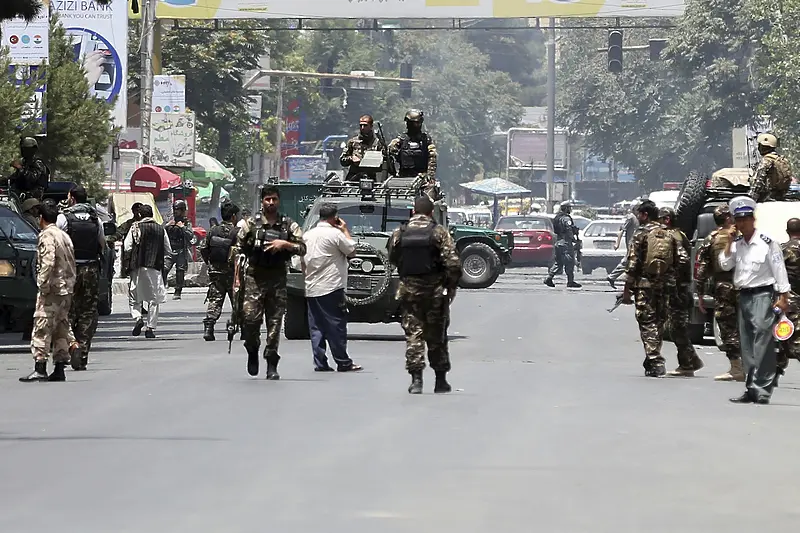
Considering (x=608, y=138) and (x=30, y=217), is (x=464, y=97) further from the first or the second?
(x=30, y=217)

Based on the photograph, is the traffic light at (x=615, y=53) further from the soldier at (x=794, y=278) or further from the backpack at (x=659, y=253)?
the soldier at (x=794, y=278)

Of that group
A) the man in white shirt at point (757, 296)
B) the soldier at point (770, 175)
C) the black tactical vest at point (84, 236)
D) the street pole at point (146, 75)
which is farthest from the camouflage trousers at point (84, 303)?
the street pole at point (146, 75)

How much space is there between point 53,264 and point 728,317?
6.57 meters

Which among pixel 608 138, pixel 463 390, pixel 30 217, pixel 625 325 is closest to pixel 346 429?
pixel 463 390

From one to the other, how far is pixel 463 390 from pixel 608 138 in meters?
85.0

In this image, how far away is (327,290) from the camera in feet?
61.4

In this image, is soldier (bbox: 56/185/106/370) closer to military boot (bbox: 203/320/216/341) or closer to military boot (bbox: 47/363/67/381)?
military boot (bbox: 47/363/67/381)

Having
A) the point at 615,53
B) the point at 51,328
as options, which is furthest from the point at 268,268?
the point at 615,53

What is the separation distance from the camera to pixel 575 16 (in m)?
53.0

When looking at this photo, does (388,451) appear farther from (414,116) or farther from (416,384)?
(414,116)

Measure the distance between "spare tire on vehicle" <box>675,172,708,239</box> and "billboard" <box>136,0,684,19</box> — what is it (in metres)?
30.1

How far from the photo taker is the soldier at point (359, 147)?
84.7 ft

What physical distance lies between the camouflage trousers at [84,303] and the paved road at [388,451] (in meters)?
0.51

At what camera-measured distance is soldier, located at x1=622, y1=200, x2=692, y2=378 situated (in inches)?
735
